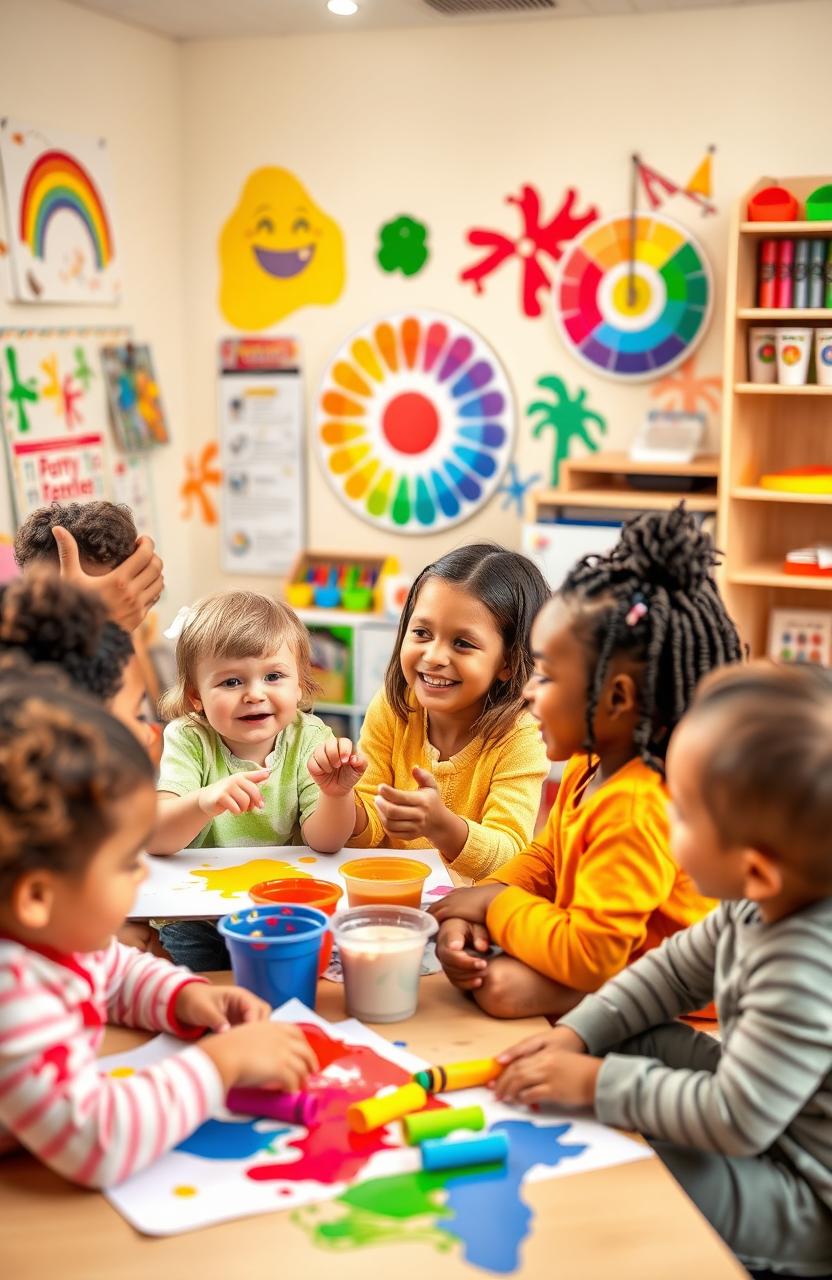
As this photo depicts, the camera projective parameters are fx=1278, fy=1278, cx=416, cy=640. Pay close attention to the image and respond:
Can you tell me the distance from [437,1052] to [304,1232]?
0.27 metres

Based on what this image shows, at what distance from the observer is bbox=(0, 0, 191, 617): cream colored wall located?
3.82m

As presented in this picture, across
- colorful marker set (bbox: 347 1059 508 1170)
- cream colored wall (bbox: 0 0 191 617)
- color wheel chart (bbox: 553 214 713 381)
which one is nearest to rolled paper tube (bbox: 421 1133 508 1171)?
colorful marker set (bbox: 347 1059 508 1170)

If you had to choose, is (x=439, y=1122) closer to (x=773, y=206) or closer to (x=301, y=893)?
(x=301, y=893)

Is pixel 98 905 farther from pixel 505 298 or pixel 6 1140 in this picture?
pixel 505 298

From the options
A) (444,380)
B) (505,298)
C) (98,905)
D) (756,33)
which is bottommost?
(98,905)

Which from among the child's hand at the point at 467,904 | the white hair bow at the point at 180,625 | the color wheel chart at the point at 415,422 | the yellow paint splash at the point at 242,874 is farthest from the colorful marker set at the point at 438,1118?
the color wheel chart at the point at 415,422

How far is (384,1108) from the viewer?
1004 millimetres

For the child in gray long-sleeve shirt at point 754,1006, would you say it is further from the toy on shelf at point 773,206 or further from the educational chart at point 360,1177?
the toy on shelf at point 773,206

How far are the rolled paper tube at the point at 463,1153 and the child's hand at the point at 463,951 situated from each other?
27 cm

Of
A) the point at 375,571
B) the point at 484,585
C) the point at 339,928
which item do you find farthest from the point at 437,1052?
the point at 375,571

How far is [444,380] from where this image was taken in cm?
446

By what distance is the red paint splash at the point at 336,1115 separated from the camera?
0.95 metres

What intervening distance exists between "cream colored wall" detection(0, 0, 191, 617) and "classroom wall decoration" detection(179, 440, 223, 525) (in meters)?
0.06

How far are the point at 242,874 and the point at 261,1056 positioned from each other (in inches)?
19.0
